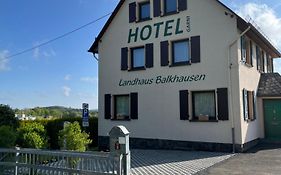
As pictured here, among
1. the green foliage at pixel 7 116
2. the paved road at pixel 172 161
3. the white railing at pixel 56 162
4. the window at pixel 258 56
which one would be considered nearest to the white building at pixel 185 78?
the window at pixel 258 56

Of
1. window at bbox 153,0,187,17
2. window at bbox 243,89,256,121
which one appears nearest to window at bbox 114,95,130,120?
window at bbox 153,0,187,17

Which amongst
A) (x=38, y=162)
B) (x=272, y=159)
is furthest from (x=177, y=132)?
(x=38, y=162)

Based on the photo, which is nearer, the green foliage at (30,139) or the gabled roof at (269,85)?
the green foliage at (30,139)

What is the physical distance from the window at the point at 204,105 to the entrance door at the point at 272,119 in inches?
167

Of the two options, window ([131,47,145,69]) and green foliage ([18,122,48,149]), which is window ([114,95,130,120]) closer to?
window ([131,47,145,69])

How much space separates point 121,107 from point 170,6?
618 centimetres

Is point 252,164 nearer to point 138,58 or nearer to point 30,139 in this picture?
point 30,139

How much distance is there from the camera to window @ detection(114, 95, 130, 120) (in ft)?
57.7

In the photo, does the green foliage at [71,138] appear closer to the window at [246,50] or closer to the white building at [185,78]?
the white building at [185,78]

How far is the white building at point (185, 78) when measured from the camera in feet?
47.2

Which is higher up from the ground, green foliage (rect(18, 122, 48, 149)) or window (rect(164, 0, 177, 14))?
window (rect(164, 0, 177, 14))

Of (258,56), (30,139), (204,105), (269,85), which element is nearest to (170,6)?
(204,105)

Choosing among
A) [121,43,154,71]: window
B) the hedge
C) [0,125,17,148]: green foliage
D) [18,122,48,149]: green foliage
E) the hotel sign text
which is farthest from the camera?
the hedge

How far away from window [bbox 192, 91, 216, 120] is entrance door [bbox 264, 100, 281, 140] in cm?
424
